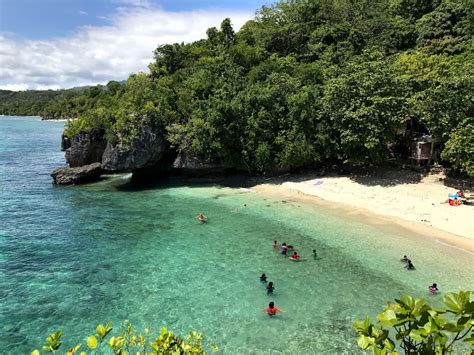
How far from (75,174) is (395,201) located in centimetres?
3695

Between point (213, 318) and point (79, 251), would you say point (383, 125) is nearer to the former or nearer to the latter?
point (213, 318)

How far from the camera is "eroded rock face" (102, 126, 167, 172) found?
40031 millimetres

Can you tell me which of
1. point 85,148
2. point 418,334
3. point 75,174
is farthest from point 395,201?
point 85,148

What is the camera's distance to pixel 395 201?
3219 centimetres

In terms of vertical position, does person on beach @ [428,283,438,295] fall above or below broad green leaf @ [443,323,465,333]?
below

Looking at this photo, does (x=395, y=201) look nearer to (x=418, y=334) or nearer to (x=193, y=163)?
(x=193, y=163)

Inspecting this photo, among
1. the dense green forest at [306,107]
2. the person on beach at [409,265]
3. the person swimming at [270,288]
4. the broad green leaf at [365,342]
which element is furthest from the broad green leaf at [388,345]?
the dense green forest at [306,107]

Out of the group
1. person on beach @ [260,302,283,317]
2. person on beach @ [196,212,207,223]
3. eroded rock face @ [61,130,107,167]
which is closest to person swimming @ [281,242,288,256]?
person on beach @ [260,302,283,317]

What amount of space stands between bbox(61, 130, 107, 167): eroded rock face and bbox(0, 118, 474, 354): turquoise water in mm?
10775

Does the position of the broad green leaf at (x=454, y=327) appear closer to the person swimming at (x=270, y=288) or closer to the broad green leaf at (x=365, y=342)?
the broad green leaf at (x=365, y=342)

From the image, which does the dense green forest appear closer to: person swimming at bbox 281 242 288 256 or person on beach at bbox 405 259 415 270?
person on beach at bbox 405 259 415 270

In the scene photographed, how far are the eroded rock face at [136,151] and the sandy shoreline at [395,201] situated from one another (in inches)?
514

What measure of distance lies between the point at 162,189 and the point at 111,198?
6.03m

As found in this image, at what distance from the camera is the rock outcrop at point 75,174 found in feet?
141
